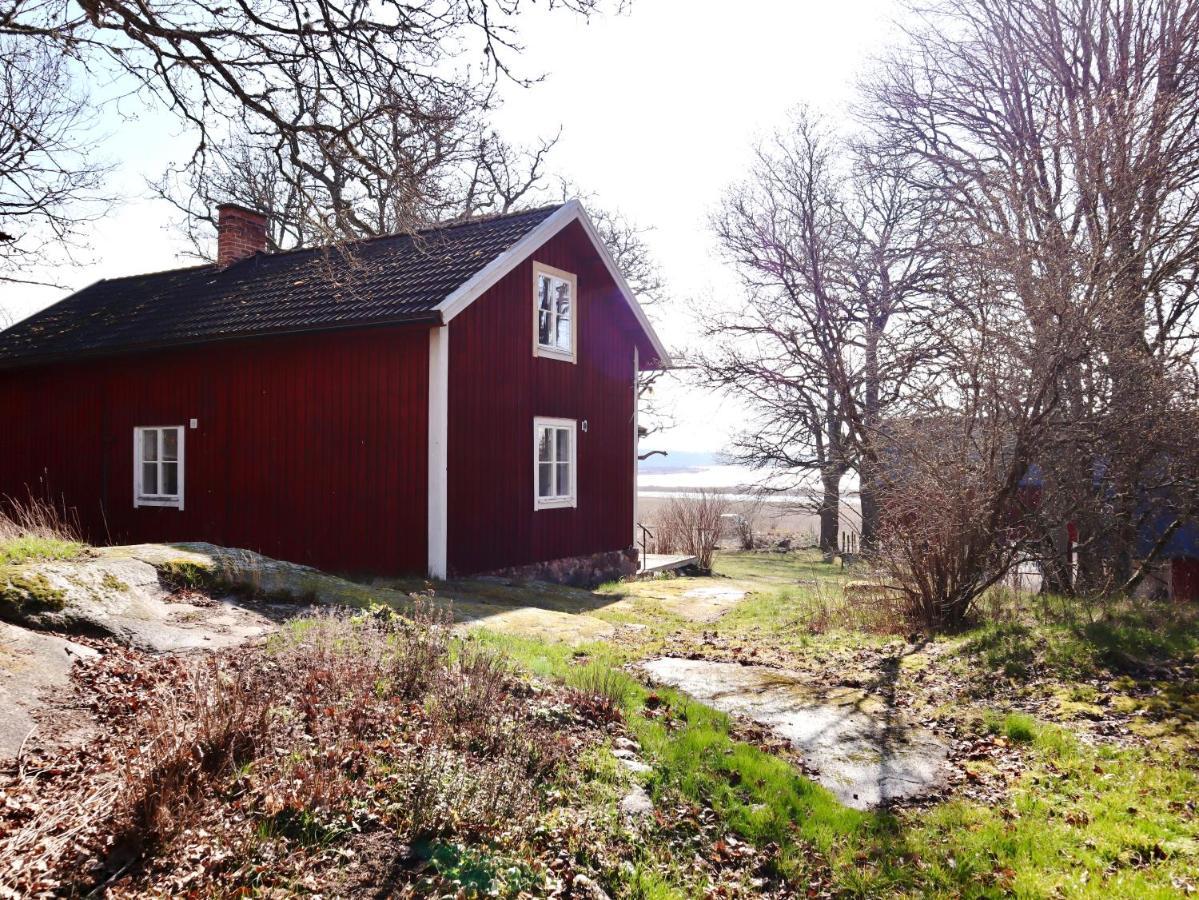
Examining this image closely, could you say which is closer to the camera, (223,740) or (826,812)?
(223,740)

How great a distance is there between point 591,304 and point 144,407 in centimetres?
871

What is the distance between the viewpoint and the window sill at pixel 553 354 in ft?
49.3

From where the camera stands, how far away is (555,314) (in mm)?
15648

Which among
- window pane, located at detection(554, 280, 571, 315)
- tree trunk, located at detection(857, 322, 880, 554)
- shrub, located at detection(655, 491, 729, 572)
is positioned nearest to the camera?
tree trunk, located at detection(857, 322, 880, 554)

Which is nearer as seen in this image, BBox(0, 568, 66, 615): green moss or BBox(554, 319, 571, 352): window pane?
BBox(0, 568, 66, 615): green moss

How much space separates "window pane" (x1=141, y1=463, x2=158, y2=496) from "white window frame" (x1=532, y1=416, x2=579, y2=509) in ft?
23.7

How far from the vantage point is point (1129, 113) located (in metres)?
10.8

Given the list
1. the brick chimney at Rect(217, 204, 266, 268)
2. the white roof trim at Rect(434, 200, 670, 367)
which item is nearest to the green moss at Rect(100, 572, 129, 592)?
the white roof trim at Rect(434, 200, 670, 367)

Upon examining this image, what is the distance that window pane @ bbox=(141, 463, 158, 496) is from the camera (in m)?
15.5

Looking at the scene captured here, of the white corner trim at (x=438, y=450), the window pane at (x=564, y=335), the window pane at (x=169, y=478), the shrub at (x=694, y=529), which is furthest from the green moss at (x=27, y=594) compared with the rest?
the shrub at (x=694, y=529)

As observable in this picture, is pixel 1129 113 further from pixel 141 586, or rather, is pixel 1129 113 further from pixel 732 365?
pixel 141 586

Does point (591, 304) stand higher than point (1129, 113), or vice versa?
point (1129, 113)

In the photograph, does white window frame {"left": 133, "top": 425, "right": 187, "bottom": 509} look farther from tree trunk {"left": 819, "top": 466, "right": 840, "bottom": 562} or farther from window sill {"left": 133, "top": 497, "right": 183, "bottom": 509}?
tree trunk {"left": 819, "top": 466, "right": 840, "bottom": 562}

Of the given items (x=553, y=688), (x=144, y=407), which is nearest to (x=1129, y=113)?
(x=553, y=688)
